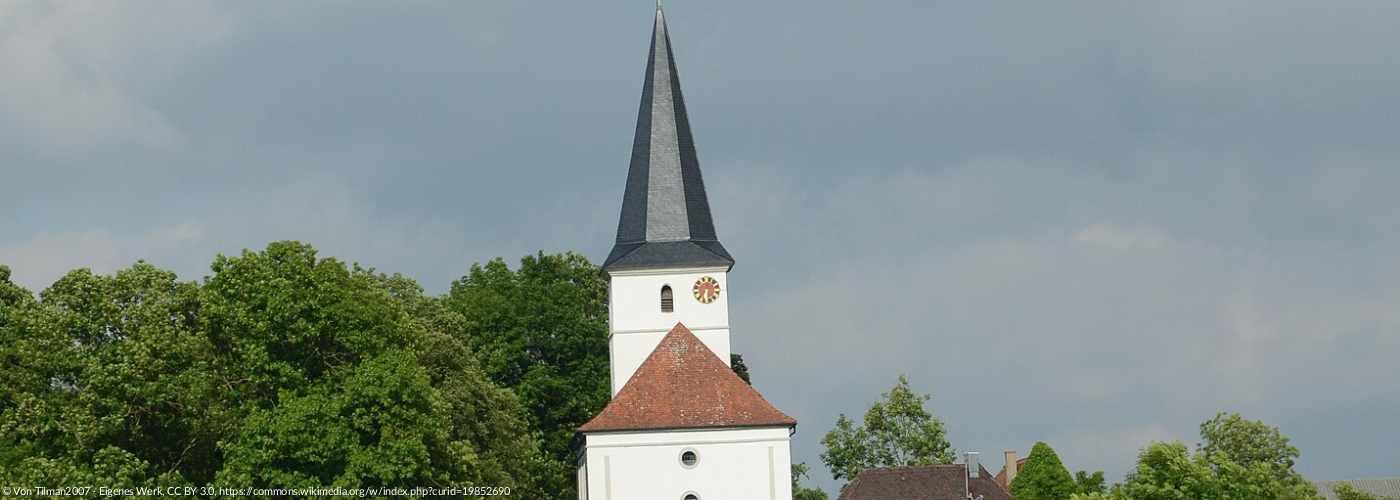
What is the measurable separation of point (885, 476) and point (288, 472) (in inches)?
1182

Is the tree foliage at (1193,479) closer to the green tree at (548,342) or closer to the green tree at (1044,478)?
the green tree at (1044,478)

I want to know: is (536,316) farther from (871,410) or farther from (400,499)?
(400,499)

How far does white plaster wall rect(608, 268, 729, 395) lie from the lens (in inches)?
1839

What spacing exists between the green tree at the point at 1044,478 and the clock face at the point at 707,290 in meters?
14.1

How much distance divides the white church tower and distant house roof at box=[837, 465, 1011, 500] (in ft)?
49.1

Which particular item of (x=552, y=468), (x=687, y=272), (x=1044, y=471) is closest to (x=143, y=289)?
(x=687, y=272)

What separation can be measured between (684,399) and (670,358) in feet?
5.04

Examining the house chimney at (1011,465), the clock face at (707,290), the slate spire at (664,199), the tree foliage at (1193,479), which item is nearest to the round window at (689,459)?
the clock face at (707,290)

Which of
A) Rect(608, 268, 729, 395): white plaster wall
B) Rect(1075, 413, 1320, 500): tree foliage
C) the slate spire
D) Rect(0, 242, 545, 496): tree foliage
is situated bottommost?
Rect(1075, 413, 1320, 500): tree foliage

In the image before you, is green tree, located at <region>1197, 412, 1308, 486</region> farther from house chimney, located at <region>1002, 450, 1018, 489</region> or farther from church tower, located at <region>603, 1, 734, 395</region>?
church tower, located at <region>603, 1, 734, 395</region>

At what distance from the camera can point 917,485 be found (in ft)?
197

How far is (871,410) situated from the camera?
66.7m

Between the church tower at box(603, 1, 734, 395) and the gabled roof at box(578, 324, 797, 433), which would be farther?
the church tower at box(603, 1, 734, 395)

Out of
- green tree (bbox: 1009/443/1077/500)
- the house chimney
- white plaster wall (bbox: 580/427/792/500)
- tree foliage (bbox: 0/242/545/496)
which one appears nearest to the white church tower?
white plaster wall (bbox: 580/427/792/500)
